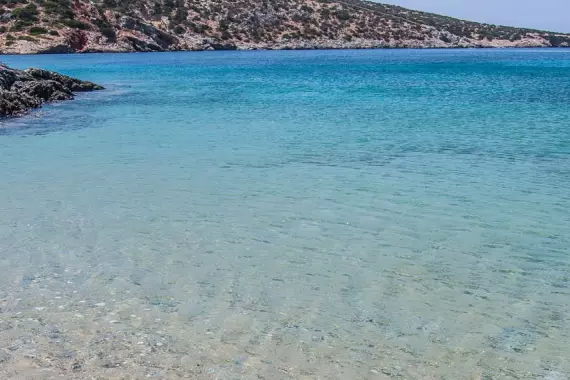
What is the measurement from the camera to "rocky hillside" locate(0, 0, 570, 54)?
87.6 m

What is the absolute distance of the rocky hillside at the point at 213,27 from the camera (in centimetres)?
8756

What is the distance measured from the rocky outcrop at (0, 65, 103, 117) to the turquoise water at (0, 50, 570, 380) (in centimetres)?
661

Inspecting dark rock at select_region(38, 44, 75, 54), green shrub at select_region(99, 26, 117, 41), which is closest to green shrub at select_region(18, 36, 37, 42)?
dark rock at select_region(38, 44, 75, 54)

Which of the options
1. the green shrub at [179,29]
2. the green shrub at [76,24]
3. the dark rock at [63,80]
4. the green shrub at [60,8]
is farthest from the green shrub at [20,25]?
the dark rock at [63,80]

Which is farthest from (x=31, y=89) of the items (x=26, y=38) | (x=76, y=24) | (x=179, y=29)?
(x=179, y=29)

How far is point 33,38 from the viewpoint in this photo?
271ft

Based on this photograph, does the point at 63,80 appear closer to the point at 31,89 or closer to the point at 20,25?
the point at 31,89

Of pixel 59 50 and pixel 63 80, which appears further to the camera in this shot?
pixel 59 50

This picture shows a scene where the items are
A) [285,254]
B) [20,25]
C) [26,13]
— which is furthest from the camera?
[26,13]

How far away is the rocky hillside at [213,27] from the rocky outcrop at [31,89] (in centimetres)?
4613

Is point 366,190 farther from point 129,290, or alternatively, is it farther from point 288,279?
point 129,290

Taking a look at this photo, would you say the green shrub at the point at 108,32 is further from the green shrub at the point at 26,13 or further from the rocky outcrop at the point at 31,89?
the rocky outcrop at the point at 31,89

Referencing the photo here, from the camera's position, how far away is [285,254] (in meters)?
9.64

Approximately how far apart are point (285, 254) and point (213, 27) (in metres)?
107
